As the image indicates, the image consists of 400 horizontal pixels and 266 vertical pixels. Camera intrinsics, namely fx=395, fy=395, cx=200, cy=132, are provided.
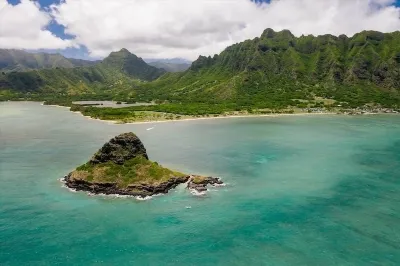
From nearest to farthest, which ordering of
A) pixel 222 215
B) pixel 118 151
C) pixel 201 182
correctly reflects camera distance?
pixel 222 215 < pixel 201 182 < pixel 118 151

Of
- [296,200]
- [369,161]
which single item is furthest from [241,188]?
[369,161]

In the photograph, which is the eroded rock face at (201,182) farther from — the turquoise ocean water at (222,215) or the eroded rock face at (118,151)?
the eroded rock face at (118,151)

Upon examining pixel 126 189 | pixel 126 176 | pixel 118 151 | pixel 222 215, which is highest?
pixel 118 151

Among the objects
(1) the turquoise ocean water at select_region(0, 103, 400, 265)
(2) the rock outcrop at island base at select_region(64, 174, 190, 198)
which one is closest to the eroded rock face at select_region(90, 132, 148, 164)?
(2) the rock outcrop at island base at select_region(64, 174, 190, 198)

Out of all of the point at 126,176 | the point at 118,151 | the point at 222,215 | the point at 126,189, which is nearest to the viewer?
the point at 222,215

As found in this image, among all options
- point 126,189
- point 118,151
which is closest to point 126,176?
point 126,189

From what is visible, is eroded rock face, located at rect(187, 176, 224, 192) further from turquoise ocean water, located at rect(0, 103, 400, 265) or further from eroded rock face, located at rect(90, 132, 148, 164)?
eroded rock face, located at rect(90, 132, 148, 164)

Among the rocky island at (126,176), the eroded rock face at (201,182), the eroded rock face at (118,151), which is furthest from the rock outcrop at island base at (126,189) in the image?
the eroded rock face at (118,151)

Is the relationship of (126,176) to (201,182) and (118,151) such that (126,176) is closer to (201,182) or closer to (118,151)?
(118,151)
